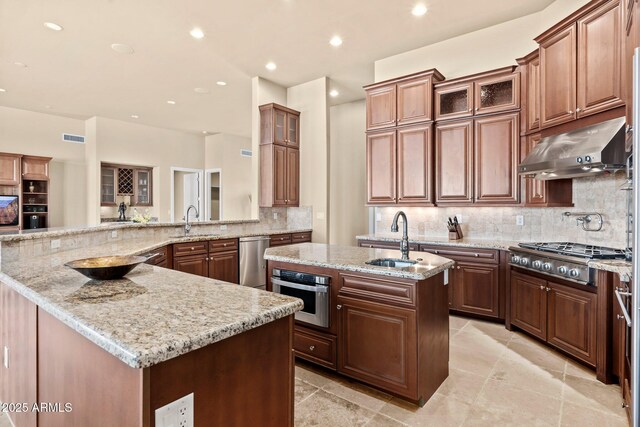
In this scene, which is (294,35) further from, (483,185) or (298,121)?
(483,185)

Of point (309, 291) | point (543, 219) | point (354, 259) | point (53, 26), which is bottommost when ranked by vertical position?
point (309, 291)

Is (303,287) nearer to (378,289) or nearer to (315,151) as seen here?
(378,289)

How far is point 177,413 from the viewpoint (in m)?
0.93

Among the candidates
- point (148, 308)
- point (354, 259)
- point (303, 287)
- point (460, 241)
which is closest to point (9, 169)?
point (303, 287)

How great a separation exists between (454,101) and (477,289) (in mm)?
2250

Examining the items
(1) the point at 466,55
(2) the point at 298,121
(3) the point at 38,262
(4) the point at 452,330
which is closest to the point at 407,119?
(1) the point at 466,55

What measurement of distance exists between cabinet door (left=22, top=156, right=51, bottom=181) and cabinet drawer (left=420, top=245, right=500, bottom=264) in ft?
25.4

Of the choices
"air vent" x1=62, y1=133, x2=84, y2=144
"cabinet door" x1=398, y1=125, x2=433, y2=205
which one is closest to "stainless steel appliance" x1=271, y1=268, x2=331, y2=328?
"cabinet door" x1=398, y1=125, x2=433, y2=205

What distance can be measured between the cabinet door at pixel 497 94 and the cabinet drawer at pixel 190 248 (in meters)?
3.74

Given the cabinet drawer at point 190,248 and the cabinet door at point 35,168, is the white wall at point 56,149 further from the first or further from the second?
the cabinet drawer at point 190,248

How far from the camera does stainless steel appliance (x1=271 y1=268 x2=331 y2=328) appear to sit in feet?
8.14

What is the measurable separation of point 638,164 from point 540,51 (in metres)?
2.67

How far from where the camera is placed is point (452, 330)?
11.5 ft

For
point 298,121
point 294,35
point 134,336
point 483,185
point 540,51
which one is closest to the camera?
point 134,336
